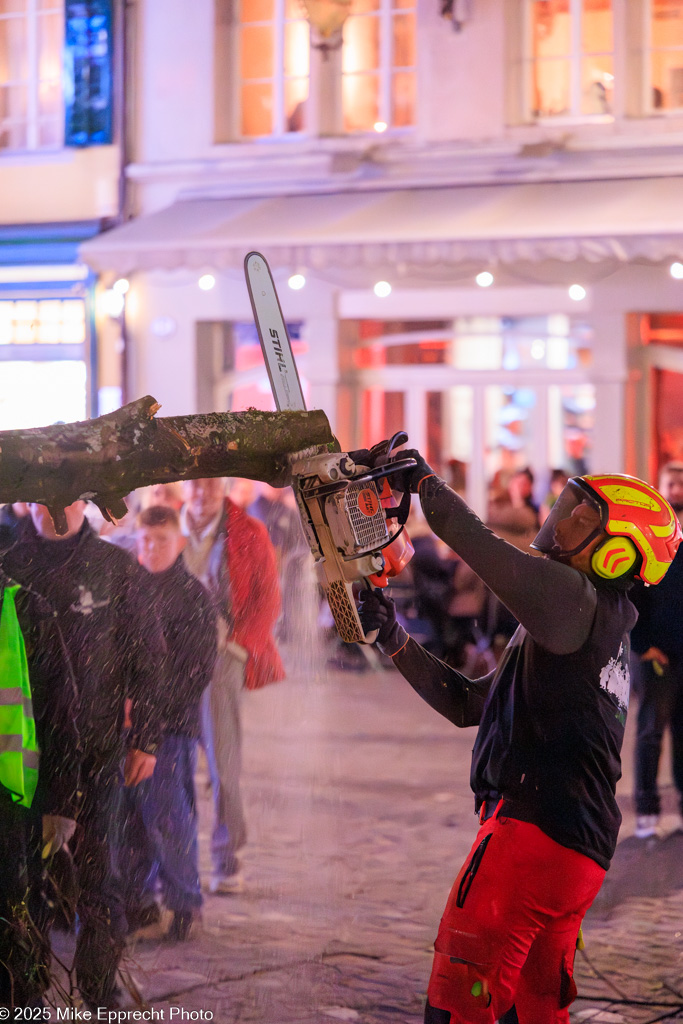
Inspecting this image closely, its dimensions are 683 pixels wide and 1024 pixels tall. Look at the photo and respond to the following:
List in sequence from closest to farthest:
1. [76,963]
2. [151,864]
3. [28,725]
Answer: [28,725] < [76,963] < [151,864]

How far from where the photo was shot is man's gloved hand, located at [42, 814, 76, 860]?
10.7 feet

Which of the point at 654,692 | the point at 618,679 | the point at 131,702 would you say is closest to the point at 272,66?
the point at 654,692

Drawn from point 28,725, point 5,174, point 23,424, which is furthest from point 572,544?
point 5,174

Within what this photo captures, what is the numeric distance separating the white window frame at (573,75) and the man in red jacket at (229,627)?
688 centimetres

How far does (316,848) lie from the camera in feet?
16.6

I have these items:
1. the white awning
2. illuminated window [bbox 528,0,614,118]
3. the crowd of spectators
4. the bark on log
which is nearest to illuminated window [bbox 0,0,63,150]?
the white awning

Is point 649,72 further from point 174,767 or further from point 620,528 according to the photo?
point 620,528

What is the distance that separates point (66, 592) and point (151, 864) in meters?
1.11

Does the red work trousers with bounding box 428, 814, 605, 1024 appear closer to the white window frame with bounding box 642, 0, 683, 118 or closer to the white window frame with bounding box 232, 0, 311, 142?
the white window frame with bounding box 642, 0, 683, 118

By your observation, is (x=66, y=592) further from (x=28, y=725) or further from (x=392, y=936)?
(x=392, y=936)

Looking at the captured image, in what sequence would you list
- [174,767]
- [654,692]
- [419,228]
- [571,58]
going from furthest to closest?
[571,58] < [419,228] < [654,692] < [174,767]

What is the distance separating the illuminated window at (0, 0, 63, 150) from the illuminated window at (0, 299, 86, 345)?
164 centimetres

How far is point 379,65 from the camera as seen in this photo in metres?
10.8

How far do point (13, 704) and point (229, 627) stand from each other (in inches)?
57.9
